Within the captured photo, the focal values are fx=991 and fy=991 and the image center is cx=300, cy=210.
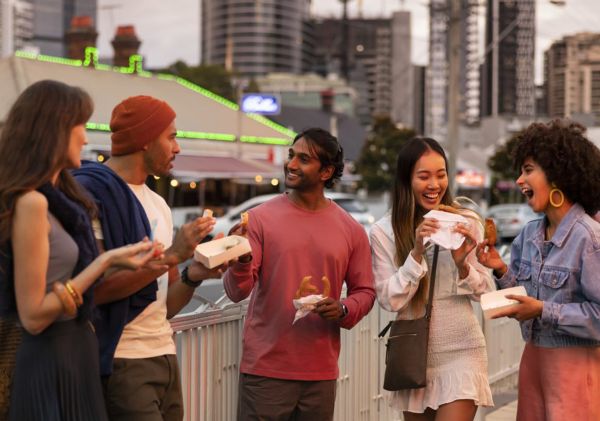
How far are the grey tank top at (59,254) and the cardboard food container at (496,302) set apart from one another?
66.7 inches

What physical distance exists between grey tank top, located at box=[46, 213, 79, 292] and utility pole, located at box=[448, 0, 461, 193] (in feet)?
67.2

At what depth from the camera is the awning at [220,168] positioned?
33.2 m

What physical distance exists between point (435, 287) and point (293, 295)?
72 cm

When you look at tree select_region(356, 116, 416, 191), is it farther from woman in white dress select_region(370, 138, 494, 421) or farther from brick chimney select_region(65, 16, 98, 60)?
woman in white dress select_region(370, 138, 494, 421)

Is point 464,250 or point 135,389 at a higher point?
point 464,250

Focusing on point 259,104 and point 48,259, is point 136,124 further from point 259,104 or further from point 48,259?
point 259,104

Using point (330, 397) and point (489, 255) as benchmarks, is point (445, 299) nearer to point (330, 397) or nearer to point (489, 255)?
point (489, 255)

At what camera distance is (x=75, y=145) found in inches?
115

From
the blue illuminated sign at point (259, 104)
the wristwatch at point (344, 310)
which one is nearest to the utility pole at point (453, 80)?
the wristwatch at point (344, 310)

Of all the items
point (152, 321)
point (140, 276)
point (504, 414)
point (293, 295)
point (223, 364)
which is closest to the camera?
point (140, 276)

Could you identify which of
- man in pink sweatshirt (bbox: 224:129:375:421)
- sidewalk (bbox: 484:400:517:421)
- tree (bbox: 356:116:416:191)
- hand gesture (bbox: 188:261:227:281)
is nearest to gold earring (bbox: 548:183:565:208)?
man in pink sweatshirt (bbox: 224:129:375:421)

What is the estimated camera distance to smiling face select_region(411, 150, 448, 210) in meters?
4.55

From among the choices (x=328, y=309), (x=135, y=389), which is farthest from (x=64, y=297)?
(x=328, y=309)

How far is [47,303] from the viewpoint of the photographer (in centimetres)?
275
